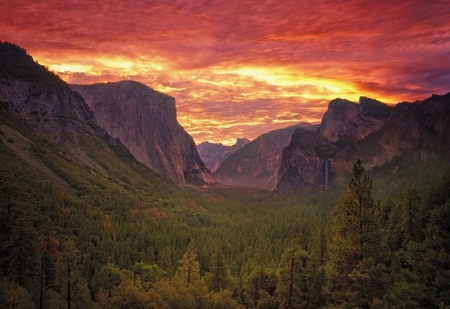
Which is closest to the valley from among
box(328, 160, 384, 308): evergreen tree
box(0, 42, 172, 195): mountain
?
box(328, 160, 384, 308): evergreen tree

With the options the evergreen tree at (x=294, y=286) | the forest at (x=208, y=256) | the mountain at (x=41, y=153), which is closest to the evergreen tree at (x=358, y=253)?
the forest at (x=208, y=256)

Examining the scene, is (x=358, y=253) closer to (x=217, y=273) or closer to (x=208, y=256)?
(x=217, y=273)

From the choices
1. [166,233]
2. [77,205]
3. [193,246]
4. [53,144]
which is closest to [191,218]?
[166,233]

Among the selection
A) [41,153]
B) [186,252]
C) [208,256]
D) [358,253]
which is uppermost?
[41,153]

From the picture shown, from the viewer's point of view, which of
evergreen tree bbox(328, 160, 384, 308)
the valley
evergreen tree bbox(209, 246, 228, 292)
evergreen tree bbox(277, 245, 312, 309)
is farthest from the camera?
evergreen tree bbox(209, 246, 228, 292)

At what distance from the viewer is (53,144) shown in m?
179

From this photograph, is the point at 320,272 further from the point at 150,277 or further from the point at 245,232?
the point at 245,232

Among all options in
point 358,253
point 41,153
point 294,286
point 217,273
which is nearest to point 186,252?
point 217,273

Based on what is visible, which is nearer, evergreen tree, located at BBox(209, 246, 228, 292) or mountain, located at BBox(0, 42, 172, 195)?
evergreen tree, located at BBox(209, 246, 228, 292)

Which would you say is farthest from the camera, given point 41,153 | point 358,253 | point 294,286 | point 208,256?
point 41,153

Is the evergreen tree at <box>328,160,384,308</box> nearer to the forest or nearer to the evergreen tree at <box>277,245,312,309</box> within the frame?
the forest

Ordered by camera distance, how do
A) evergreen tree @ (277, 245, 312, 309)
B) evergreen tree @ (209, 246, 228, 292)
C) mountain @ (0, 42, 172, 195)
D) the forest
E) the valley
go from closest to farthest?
the forest
the valley
evergreen tree @ (277, 245, 312, 309)
evergreen tree @ (209, 246, 228, 292)
mountain @ (0, 42, 172, 195)

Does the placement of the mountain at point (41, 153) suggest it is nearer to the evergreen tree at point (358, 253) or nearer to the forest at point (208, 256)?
the forest at point (208, 256)

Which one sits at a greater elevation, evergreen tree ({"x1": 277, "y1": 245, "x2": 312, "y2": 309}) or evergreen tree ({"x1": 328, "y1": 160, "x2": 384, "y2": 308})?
evergreen tree ({"x1": 328, "y1": 160, "x2": 384, "y2": 308})
